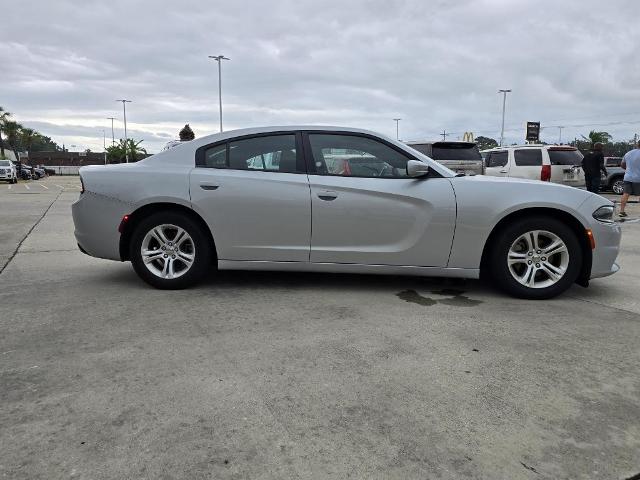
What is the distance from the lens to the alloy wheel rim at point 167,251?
14.6 feet

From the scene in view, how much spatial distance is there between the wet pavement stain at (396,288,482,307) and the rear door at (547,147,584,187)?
995cm

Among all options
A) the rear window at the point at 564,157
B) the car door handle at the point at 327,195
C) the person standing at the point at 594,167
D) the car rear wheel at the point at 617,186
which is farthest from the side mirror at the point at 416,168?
the car rear wheel at the point at 617,186

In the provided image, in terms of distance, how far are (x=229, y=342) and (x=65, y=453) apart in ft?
4.28

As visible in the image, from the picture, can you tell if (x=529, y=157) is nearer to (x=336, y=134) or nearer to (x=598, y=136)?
(x=336, y=134)

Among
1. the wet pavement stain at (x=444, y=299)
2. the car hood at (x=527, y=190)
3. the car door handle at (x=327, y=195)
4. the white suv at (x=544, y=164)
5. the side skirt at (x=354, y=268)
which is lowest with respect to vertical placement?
the wet pavement stain at (x=444, y=299)

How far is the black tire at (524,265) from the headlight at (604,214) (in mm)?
242

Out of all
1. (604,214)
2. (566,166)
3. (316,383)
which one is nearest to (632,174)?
(566,166)

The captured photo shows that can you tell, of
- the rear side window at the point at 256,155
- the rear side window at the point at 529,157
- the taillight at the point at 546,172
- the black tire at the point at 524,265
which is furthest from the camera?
the rear side window at the point at 529,157

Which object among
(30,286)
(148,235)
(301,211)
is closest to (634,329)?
(301,211)

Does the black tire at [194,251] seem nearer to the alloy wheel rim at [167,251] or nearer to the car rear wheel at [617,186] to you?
the alloy wheel rim at [167,251]

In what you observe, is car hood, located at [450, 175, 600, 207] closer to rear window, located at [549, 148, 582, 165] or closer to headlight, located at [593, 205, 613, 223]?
headlight, located at [593, 205, 613, 223]

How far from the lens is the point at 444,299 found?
4.28 metres

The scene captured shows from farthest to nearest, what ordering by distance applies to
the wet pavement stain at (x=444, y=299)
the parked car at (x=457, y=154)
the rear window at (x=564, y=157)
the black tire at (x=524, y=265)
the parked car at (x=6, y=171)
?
1. the parked car at (x=6, y=171)
2. the rear window at (x=564, y=157)
3. the parked car at (x=457, y=154)
4. the black tire at (x=524, y=265)
5. the wet pavement stain at (x=444, y=299)

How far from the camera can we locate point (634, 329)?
3.59 meters
